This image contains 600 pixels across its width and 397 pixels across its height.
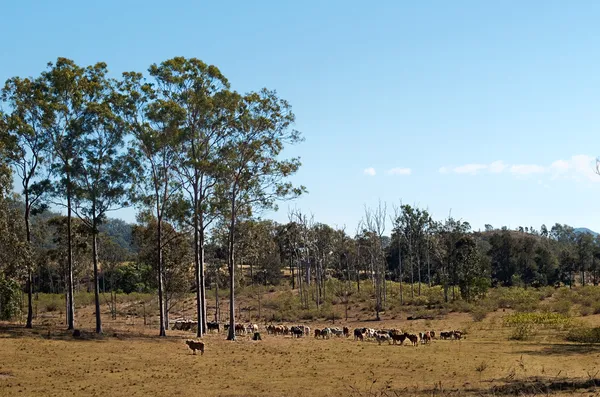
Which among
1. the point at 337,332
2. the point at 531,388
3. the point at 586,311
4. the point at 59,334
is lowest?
the point at 337,332

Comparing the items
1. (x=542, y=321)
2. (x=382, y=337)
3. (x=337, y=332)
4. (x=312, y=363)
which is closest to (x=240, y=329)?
(x=337, y=332)

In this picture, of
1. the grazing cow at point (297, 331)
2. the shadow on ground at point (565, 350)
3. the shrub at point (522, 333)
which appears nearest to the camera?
the shadow on ground at point (565, 350)

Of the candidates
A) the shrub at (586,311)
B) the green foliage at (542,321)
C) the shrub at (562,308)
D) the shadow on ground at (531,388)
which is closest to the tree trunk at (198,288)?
the shadow on ground at (531,388)

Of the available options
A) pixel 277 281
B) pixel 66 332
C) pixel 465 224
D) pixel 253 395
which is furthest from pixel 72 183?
pixel 465 224

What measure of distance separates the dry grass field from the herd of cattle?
0.90 meters

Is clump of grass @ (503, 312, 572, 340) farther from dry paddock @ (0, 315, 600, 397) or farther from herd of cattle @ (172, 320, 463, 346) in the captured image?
herd of cattle @ (172, 320, 463, 346)

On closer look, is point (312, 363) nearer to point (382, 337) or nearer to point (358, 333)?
point (382, 337)

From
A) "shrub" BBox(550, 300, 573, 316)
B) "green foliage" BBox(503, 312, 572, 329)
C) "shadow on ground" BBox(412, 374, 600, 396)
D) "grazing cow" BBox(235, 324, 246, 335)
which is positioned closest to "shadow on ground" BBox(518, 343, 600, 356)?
"green foliage" BBox(503, 312, 572, 329)

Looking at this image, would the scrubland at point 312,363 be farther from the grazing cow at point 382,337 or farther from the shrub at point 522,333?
the grazing cow at point 382,337

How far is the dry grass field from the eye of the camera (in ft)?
66.3

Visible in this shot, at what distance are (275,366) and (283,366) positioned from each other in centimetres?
37

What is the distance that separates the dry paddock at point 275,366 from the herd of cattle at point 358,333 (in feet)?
3.80

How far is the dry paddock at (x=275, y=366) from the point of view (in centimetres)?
2047

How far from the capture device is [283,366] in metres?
26.5
